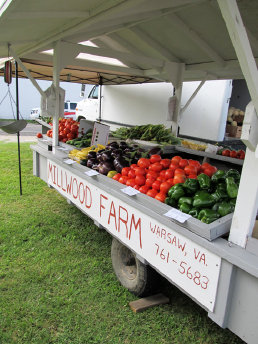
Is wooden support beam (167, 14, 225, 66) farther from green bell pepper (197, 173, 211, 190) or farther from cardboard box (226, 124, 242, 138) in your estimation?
cardboard box (226, 124, 242, 138)

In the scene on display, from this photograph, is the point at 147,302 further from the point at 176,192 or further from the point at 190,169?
the point at 190,169

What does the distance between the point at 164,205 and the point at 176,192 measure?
23 cm

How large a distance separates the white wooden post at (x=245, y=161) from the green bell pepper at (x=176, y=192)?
673 mm

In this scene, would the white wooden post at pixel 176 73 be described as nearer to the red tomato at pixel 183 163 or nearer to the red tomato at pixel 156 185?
the red tomato at pixel 183 163

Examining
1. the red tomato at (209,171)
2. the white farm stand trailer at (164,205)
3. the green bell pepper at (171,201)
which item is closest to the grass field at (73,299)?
the white farm stand trailer at (164,205)

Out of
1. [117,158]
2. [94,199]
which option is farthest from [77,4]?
[94,199]

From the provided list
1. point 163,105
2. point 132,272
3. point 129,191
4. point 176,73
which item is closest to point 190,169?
point 129,191

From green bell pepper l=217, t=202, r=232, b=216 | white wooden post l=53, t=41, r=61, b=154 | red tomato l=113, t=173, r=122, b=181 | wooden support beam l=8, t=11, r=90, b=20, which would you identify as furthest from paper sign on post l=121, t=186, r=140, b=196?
white wooden post l=53, t=41, r=61, b=154

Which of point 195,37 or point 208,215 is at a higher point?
point 195,37

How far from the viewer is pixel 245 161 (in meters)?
1.65

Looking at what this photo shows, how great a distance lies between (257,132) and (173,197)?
0.99 meters

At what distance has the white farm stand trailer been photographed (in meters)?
1.58

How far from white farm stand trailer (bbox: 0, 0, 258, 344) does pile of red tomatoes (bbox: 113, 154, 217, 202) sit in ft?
0.67

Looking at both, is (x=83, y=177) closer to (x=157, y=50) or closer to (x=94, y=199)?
(x=94, y=199)
